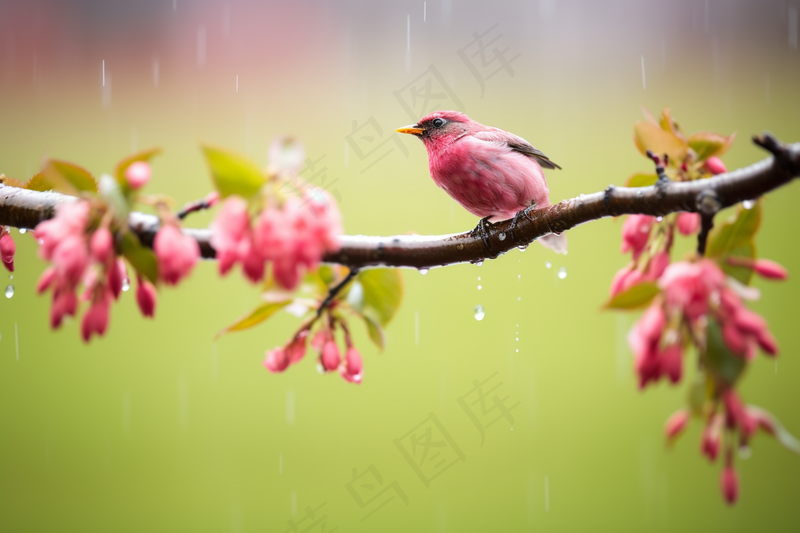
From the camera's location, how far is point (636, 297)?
1.12 feet

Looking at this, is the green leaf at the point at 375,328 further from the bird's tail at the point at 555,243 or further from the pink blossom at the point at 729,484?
the bird's tail at the point at 555,243

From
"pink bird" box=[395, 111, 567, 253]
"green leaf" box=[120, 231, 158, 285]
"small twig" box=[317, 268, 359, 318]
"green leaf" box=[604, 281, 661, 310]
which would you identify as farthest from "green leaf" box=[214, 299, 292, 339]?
"pink bird" box=[395, 111, 567, 253]

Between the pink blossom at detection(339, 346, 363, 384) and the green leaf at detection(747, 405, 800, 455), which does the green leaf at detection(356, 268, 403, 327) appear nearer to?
the pink blossom at detection(339, 346, 363, 384)

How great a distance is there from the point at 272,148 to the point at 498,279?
216cm

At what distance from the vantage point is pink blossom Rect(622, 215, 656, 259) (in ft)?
1.53

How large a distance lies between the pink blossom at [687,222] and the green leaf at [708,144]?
0.05 m

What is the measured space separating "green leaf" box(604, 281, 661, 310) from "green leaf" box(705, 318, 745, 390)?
1.3 inches

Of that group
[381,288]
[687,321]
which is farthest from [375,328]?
[687,321]

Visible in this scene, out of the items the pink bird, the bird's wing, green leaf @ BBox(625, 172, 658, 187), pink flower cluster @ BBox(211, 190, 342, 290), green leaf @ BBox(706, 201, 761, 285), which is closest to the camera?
pink flower cluster @ BBox(211, 190, 342, 290)

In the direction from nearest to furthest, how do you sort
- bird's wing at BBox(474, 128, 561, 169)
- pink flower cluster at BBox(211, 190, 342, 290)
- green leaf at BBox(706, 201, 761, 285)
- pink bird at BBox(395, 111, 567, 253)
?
pink flower cluster at BBox(211, 190, 342, 290), green leaf at BBox(706, 201, 761, 285), pink bird at BBox(395, 111, 567, 253), bird's wing at BBox(474, 128, 561, 169)

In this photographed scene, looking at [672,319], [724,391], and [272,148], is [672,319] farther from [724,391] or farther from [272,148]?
[272,148]

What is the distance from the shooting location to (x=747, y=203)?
1.31ft

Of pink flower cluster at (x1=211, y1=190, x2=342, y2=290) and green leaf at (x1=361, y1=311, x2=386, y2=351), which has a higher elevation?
pink flower cluster at (x1=211, y1=190, x2=342, y2=290)

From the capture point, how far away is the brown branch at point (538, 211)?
0.36m
